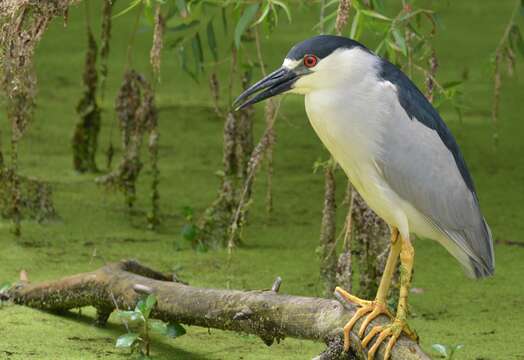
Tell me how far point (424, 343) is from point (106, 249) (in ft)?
4.44

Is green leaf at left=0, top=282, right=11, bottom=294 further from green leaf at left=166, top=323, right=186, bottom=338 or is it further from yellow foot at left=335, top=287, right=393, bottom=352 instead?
yellow foot at left=335, top=287, right=393, bottom=352

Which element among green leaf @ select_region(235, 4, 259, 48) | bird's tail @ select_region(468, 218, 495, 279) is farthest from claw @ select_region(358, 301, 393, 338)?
green leaf @ select_region(235, 4, 259, 48)

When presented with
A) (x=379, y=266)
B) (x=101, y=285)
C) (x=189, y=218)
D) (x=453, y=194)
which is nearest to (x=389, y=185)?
(x=453, y=194)

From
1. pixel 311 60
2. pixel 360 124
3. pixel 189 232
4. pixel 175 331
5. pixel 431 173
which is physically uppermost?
pixel 311 60

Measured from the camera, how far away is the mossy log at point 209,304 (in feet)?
9.42

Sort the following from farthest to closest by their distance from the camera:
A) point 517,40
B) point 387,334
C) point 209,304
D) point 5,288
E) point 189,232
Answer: point 189,232
point 517,40
point 5,288
point 209,304
point 387,334

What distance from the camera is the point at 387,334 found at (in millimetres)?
2793

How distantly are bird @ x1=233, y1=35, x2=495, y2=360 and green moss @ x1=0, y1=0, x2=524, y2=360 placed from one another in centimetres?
48

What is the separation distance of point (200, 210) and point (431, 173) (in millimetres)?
1861

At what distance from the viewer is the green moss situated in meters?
3.47

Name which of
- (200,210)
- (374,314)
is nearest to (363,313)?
(374,314)

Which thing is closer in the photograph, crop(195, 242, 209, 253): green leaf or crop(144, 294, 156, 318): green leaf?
crop(144, 294, 156, 318): green leaf

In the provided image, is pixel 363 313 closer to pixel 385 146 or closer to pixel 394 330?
pixel 394 330

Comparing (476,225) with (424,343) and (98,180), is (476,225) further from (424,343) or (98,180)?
(98,180)
